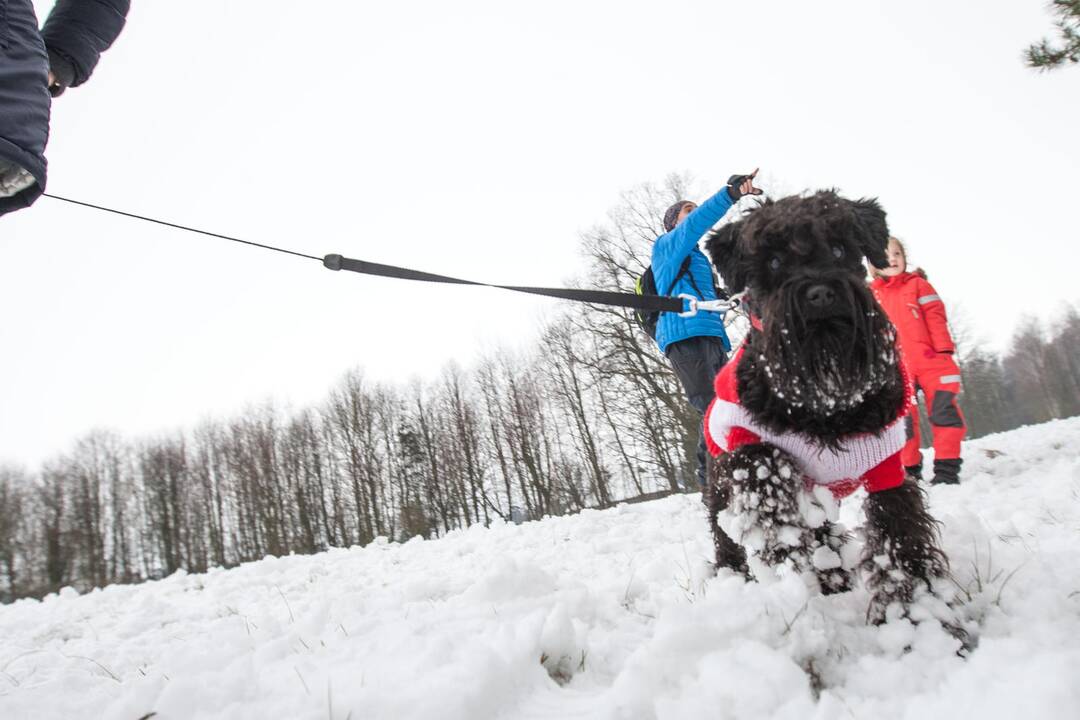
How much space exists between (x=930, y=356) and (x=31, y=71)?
7.12 metres

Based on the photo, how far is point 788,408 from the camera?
217cm

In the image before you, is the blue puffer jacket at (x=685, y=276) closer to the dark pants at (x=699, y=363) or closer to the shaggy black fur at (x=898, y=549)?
the dark pants at (x=699, y=363)

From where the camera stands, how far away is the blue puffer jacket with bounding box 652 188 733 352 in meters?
4.19

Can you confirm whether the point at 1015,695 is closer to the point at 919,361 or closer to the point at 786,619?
the point at 786,619

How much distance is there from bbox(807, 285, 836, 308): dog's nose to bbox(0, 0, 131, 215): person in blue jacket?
2868 mm

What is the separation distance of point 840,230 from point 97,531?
5245 cm

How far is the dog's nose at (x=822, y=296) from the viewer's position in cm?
201

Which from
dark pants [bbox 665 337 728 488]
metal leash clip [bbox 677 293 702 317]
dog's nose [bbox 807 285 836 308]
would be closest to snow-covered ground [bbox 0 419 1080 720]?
dog's nose [bbox 807 285 836 308]

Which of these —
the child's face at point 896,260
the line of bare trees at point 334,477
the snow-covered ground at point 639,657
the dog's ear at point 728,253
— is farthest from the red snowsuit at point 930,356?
the line of bare trees at point 334,477

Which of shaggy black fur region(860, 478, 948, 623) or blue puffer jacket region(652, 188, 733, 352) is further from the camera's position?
blue puffer jacket region(652, 188, 733, 352)

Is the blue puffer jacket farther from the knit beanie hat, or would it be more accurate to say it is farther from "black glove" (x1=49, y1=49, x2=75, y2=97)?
"black glove" (x1=49, y1=49, x2=75, y2=97)

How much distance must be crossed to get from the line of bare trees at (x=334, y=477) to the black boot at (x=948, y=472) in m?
22.0

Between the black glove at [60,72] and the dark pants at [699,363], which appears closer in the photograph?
the black glove at [60,72]

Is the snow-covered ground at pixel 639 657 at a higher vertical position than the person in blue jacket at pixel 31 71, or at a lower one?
lower
